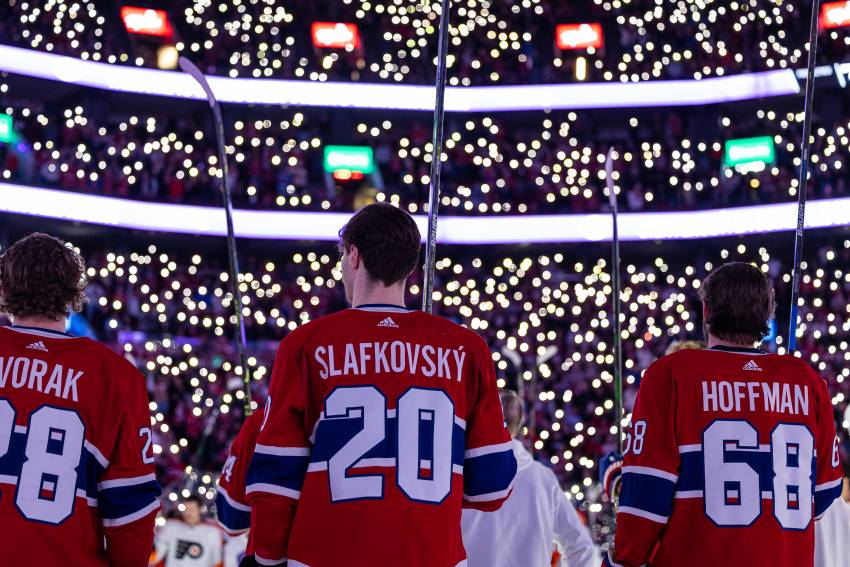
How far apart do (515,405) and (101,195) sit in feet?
61.6

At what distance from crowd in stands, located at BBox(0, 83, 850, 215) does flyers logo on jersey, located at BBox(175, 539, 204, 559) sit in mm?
13496

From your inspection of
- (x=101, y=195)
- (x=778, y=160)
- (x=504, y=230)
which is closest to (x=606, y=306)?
(x=504, y=230)

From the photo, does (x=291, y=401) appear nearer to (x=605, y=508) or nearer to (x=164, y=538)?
(x=605, y=508)

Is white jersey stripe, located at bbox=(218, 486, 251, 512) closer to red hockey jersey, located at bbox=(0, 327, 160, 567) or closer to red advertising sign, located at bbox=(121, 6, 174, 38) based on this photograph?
red hockey jersey, located at bbox=(0, 327, 160, 567)

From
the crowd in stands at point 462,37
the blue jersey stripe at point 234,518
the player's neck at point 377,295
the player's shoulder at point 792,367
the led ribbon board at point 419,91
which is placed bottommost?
the blue jersey stripe at point 234,518

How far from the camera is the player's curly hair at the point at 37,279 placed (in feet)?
11.8

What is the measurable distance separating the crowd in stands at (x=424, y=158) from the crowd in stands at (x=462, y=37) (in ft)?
3.14

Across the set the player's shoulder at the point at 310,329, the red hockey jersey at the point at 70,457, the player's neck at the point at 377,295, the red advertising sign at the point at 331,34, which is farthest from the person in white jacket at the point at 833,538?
the red advertising sign at the point at 331,34

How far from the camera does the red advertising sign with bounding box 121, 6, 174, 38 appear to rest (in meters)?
25.3

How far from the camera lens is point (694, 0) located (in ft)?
82.7

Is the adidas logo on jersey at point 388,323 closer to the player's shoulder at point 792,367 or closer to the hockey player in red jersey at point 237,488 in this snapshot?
the hockey player in red jersey at point 237,488

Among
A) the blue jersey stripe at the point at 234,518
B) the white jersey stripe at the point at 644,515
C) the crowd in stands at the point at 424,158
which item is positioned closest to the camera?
the white jersey stripe at the point at 644,515

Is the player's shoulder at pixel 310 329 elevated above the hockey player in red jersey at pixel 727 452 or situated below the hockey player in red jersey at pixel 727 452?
above

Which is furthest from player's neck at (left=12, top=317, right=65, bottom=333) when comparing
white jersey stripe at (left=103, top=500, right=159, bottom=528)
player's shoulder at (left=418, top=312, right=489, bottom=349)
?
player's shoulder at (left=418, top=312, right=489, bottom=349)
